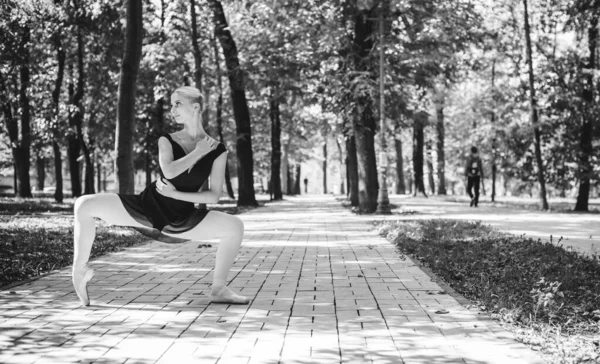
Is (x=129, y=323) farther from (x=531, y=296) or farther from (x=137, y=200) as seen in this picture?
(x=531, y=296)

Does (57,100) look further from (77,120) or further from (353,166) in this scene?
(353,166)

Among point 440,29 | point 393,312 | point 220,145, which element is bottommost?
point 393,312

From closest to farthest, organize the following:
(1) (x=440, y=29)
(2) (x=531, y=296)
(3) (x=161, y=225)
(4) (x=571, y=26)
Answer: (3) (x=161, y=225) → (2) (x=531, y=296) → (1) (x=440, y=29) → (4) (x=571, y=26)

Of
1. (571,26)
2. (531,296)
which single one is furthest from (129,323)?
(571,26)

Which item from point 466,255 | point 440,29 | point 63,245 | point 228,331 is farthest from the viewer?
point 440,29

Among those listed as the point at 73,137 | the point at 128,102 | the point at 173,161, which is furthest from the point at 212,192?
the point at 73,137

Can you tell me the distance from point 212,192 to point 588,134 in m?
20.5

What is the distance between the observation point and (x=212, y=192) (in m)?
5.44

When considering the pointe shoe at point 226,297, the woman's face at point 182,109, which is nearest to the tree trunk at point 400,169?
the pointe shoe at point 226,297

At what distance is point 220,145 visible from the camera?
218 inches

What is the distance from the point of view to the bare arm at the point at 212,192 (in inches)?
209

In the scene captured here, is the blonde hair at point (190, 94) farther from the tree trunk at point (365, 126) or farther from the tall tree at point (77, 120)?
the tall tree at point (77, 120)

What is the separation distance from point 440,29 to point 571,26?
17.9ft

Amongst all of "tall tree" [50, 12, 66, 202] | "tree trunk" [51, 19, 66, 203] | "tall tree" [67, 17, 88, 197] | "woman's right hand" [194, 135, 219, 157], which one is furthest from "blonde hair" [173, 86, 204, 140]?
"tree trunk" [51, 19, 66, 203]
